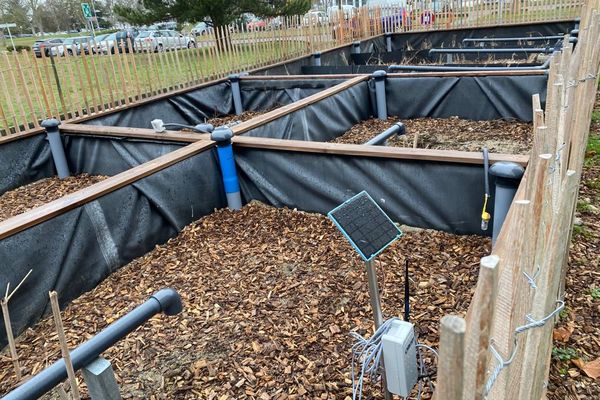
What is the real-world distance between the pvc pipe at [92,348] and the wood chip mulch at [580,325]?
1966mm

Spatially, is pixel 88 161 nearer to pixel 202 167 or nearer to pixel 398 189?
pixel 202 167

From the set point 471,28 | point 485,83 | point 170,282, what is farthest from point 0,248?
point 471,28

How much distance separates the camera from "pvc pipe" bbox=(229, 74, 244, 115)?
8.91m

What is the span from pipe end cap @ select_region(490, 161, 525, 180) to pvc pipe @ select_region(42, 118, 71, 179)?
5.37 meters

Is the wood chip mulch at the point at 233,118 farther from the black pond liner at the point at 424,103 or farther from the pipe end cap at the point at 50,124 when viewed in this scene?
the pipe end cap at the point at 50,124

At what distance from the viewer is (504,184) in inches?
128

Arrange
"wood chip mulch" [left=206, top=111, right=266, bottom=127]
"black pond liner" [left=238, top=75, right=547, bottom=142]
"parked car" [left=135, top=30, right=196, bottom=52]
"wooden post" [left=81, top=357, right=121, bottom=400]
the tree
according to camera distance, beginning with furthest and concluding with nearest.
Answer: the tree
"parked car" [left=135, top=30, right=196, bottom=52]
"wood chip mulch" [left=206, top=111, right=266, bottom=127]
"black pond liner" [left=238, top=75, right=547, bottom=142]
"wooden post" [left=81, top=357, right=121, bottom=400]

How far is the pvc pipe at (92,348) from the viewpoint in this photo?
1459mm

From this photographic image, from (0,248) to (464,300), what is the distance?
3076 mm

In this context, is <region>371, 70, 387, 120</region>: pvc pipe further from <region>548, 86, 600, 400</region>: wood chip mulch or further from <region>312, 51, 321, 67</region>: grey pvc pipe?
<region>312, 51, 321, 67</region>: grey pvc pipe

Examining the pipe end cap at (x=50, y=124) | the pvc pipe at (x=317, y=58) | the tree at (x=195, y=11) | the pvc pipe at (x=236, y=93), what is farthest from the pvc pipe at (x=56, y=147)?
the tree at (x=195, y=11)

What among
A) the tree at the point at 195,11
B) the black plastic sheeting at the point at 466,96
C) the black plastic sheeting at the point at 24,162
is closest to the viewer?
the black plastic sheeting at the point at 24,162

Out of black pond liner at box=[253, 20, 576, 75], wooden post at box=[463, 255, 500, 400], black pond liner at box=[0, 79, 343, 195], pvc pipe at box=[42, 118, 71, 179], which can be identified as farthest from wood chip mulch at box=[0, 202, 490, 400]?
black pond liner at box=[253, 20, 576, 75]

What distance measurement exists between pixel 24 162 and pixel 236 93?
3.92 metres
